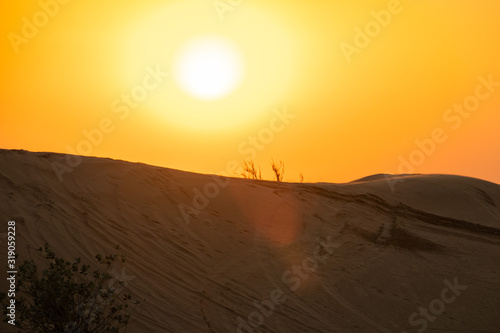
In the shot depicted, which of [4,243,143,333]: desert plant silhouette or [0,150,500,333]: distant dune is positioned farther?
[0,150,500,333]: distant dune

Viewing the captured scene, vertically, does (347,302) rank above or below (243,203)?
below

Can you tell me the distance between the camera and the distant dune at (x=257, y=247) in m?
7.80

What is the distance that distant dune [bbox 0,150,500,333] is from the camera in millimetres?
7797

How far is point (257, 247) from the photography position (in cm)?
987

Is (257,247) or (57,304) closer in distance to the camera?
(57,304)

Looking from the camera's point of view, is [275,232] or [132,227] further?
[275,232]

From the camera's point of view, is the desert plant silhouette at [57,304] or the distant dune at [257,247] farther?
the distant dune at [257,247]

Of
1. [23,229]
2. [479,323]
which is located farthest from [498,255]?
[23,229]

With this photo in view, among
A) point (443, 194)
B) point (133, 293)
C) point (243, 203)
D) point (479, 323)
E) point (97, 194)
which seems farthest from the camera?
point (443, 194)

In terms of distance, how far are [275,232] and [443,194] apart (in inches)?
211

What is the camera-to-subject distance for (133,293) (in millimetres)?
7344

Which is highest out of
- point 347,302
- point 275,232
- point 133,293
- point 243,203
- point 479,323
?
point 243,203

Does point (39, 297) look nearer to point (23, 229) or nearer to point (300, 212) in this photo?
point (23, 229)

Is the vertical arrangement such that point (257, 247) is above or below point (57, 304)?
above
